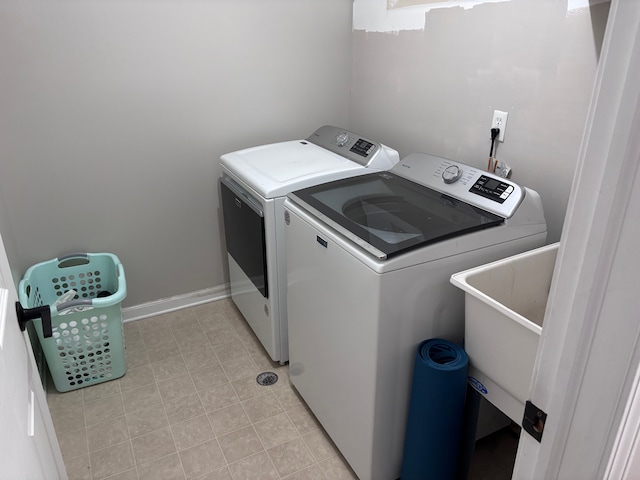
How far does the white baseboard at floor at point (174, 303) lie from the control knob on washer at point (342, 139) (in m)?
1.11

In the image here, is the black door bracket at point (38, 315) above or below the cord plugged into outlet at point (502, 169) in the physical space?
below

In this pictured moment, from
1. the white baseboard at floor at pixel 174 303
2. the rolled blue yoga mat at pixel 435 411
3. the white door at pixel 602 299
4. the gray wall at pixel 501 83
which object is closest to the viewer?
the white door at pixel 602 299

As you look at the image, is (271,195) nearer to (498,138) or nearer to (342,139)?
(342,139)

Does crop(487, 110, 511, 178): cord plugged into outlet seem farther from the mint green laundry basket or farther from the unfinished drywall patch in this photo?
the mint green laundry basket

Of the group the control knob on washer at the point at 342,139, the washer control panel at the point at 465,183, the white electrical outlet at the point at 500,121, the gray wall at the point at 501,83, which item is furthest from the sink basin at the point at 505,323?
the control knob on washer at the point at 342,139

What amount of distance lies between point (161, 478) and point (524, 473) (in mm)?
1410

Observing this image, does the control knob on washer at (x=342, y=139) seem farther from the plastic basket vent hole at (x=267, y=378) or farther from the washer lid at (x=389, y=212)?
the plastic basket vent hole at (x=267, y=378)

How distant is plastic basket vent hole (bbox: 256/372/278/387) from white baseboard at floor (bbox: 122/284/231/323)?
2.40ft

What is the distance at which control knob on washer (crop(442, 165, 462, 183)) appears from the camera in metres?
1.78

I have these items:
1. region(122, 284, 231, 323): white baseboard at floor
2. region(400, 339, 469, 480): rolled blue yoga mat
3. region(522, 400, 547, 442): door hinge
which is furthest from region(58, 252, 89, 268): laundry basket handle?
region(522, 400, 547, 442): door hinge

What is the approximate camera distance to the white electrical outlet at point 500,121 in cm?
182

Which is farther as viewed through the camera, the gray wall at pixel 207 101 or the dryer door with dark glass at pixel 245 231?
the dryer door with dark glass at pixel 245 231

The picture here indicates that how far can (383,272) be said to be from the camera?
1.37m

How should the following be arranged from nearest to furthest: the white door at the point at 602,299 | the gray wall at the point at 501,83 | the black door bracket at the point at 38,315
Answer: the white door at the point at 602,299, the black door bracket at the point at 38,315, the gray wall at the point at 501,83
